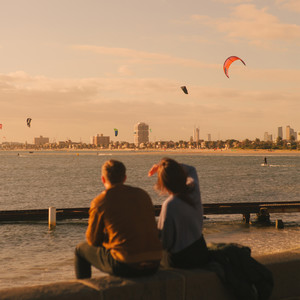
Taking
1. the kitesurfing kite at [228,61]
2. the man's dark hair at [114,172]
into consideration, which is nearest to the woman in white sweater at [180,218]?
the man's dark hair at [114,172]

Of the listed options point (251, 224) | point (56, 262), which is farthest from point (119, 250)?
point (251, 224)

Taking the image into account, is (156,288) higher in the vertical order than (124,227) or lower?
lower

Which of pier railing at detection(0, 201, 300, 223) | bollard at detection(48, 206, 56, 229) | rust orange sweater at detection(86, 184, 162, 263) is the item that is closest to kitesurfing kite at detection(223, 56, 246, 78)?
pier railing at detection(0, 201, 300, 223)

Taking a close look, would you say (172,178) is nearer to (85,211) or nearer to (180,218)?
(180,218)

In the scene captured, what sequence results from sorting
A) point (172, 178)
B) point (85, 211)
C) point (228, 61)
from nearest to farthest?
point (172, 178) < point (85, 211) < point (228, 61)

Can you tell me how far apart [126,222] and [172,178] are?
24.4 inches

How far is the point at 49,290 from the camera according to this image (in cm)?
389

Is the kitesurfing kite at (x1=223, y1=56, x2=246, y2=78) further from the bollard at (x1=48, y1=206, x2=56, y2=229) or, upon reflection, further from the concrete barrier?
the concrete barrier

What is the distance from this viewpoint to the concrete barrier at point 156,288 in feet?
12.7

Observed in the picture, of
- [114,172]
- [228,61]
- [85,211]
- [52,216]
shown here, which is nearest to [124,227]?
[114,172]

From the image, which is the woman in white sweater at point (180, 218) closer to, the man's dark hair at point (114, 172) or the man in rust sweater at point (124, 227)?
the man in rust sweater at point (124, 227)

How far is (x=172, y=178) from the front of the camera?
446cm

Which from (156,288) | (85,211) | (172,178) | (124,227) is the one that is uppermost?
(172,178)

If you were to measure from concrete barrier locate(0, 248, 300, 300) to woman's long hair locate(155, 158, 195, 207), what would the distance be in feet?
2.59
